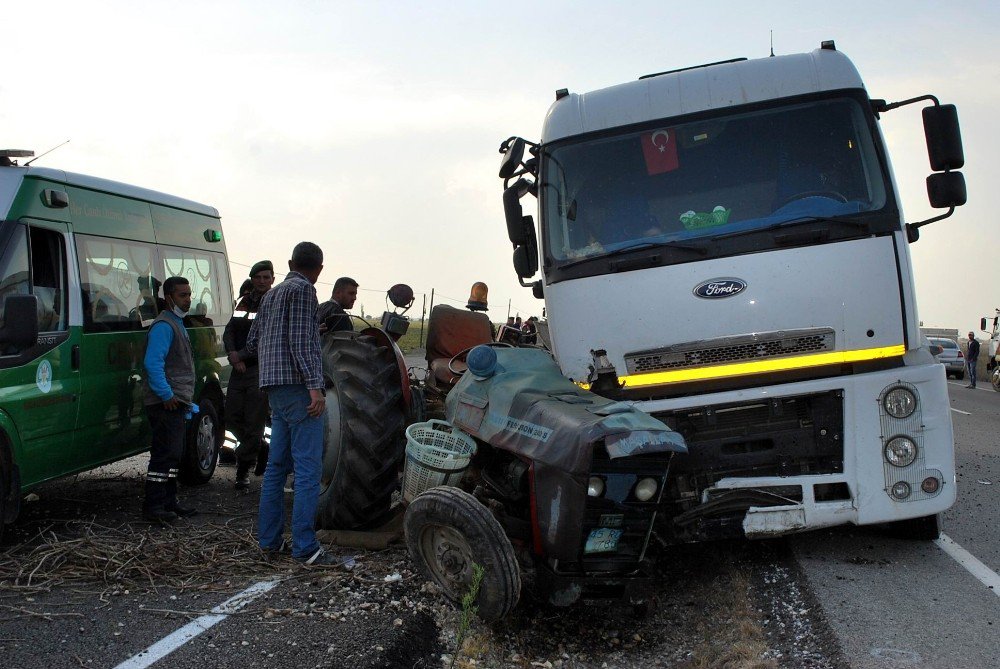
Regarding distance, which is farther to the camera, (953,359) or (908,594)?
(953,359)

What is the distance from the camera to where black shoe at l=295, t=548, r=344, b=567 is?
214 inches

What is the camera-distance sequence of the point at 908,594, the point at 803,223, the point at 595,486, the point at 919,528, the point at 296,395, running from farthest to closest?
the point at 919,528, the point at 296,395, the point at 803,223, the point at 908,594, the point at 595,486

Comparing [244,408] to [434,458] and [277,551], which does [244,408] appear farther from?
[434,458]

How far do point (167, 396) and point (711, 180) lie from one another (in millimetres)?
4330

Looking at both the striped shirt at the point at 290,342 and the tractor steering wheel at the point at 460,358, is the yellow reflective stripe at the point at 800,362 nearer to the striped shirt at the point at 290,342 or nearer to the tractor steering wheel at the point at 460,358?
the tractor steering wheel at the point at 460,358

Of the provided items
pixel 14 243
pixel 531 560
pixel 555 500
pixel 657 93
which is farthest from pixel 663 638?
pixel 14 243

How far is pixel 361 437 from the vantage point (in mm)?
5914


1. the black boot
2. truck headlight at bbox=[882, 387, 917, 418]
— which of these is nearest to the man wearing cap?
the black boot

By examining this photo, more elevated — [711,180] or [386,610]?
[711,180]

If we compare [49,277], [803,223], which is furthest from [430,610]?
[49,277]

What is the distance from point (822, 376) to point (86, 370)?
528 cm

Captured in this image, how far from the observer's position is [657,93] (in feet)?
20.1

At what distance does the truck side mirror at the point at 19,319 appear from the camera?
5.45m

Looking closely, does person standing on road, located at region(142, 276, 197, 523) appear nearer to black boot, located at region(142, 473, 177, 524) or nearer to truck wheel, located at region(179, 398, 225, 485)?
black boot, located at region(142, 473, 177, 524)
